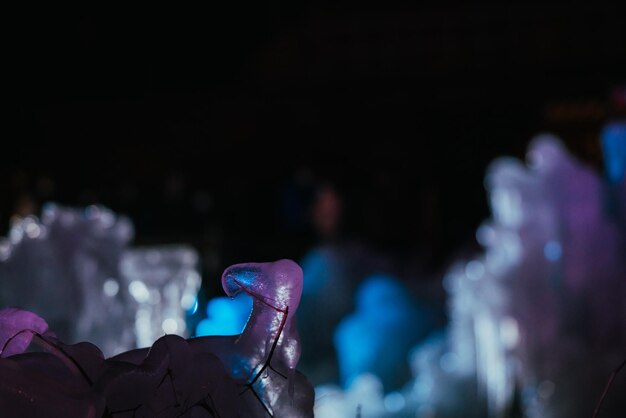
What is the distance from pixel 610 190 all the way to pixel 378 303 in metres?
3.50

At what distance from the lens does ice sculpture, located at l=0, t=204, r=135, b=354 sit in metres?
7.00

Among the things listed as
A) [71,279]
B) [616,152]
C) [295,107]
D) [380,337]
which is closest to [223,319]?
[71,279]

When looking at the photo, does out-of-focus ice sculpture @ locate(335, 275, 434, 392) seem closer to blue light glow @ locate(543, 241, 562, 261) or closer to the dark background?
blue light glow @ locate(543, 241, 562, 261)

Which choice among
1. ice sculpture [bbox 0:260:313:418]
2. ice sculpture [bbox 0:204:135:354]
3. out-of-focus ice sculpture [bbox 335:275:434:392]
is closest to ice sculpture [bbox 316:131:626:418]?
out-of-focus ice sculpture [bbox 335:275:434:392]

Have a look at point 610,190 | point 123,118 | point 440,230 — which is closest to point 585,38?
point 440,230

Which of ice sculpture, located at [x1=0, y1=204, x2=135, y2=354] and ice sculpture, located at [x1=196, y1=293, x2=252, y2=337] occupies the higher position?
ice sculpture, located at [x1=0, y1=204, x2=135, y2=354]

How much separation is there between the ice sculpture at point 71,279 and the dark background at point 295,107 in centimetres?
1156

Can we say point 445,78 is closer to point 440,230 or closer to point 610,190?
point 440,230

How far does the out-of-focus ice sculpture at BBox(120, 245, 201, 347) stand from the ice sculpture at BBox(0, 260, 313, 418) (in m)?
3.88

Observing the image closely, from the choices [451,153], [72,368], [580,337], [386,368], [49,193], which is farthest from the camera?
[451,153]

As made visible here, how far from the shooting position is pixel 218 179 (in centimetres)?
2138

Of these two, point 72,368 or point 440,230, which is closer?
point 72,368

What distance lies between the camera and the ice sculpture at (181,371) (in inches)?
99.7

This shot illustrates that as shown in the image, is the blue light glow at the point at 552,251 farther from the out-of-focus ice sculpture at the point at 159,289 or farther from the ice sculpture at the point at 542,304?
the out-of-focus ice sculpture at the point at 159,289
